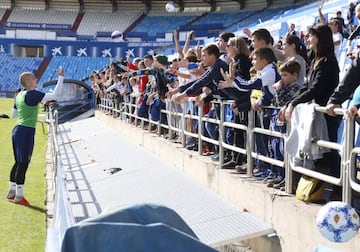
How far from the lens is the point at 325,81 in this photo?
15.8 ft

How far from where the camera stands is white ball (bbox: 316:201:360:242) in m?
3.14

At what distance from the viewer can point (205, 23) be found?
49.6 metres

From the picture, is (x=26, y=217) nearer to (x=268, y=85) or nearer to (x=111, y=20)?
(x=268, y=85)

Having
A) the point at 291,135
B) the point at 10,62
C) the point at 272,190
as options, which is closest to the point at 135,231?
the point at 291,135

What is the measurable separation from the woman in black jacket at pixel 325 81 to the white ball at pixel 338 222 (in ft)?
5.41

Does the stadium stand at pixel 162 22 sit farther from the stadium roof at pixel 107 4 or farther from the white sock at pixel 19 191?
the white sock at pixel 19 191

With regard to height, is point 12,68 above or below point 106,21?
below

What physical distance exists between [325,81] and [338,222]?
6.24ft

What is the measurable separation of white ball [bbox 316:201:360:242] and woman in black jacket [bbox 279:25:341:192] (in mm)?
1648

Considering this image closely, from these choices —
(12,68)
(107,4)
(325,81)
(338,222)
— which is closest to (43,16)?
(107,4)

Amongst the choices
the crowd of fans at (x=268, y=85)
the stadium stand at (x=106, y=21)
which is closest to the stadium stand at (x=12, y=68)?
the stadium stand at (x=106, y=21)

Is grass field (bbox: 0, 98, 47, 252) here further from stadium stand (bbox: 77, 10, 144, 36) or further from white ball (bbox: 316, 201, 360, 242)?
stadium stand (bbox: 77, 10, 144, 36)

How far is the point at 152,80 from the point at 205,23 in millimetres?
38532

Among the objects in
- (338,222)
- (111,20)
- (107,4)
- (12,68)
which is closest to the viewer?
(338,222)
